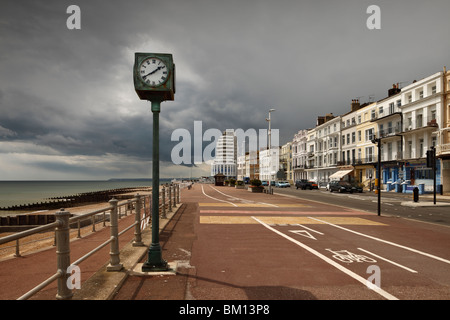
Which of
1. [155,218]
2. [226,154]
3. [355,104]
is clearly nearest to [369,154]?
[355,104]

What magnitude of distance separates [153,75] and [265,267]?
169 inches

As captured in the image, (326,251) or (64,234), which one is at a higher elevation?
(64,234)

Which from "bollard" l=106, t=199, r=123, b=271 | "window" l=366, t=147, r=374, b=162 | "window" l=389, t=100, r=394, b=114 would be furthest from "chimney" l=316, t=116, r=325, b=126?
"bollard" l=106, t=199, r=123, b=271

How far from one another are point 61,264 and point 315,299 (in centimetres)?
345

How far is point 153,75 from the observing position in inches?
215

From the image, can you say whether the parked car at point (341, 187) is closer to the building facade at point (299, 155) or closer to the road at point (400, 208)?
the road at point (400, 208)

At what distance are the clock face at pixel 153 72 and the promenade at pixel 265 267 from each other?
351cm

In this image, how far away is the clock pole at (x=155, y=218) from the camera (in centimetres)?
528

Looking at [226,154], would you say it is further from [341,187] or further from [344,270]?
[344,270]

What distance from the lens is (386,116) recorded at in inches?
1727

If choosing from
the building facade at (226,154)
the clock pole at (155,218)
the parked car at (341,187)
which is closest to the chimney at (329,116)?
the parked car at (341,187)
